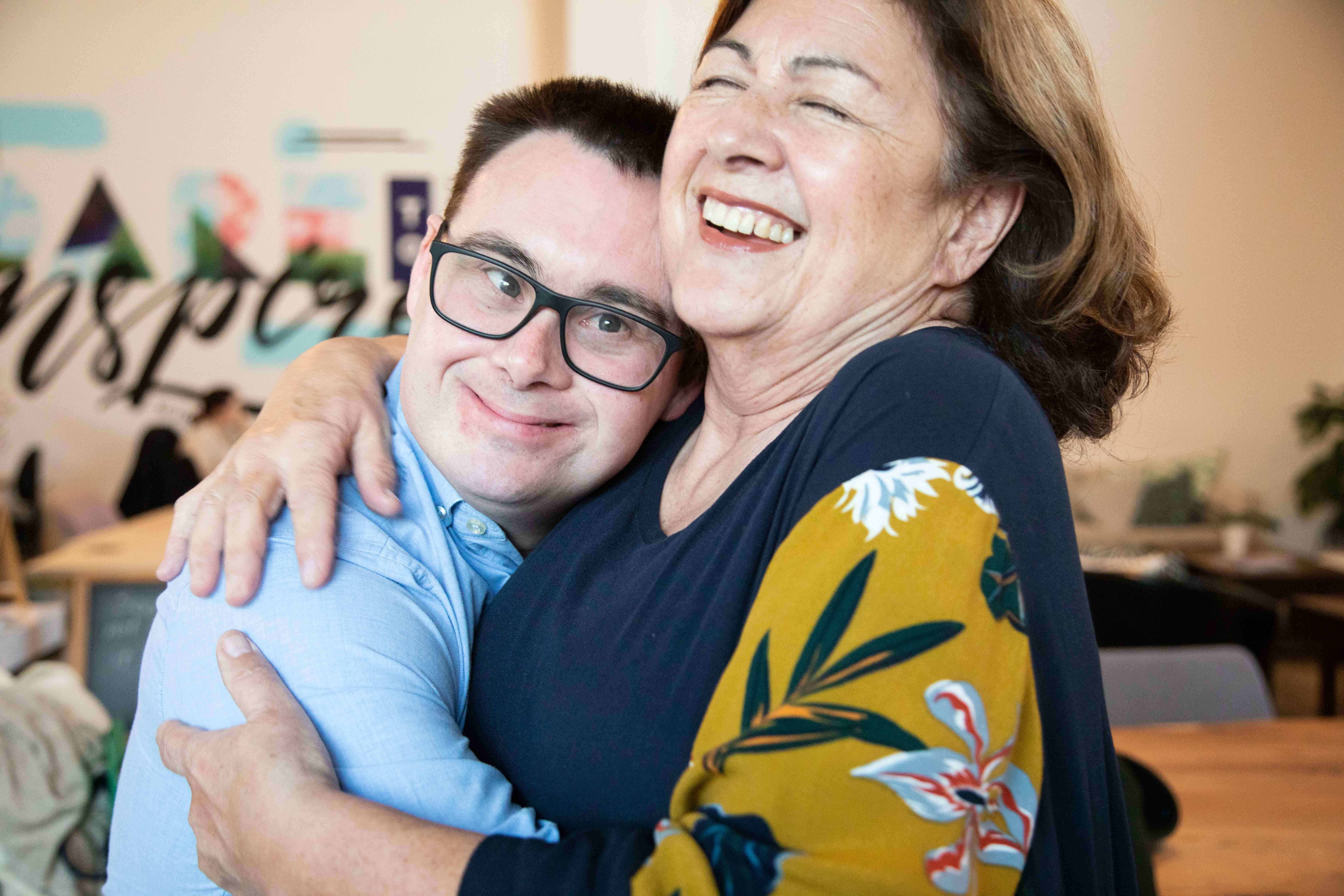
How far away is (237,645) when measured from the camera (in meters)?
0.99

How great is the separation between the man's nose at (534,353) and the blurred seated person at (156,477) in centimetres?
549

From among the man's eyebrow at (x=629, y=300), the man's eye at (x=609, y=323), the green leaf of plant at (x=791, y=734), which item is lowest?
the green leaf of plant at (x=791, y=734)

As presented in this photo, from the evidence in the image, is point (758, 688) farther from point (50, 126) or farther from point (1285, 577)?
point (50, 126)

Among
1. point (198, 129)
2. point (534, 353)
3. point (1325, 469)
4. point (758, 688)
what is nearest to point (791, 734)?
point (758, 688)

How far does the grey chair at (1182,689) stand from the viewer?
2.75 metres

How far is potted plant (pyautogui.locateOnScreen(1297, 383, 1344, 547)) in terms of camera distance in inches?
268

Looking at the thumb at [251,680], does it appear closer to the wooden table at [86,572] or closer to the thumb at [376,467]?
the thumb at [376,467]

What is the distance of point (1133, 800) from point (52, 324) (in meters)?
6.96

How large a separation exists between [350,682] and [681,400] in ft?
2.11

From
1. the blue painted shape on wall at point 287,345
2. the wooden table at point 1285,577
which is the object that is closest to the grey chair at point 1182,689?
the wooden table at point 1285,577

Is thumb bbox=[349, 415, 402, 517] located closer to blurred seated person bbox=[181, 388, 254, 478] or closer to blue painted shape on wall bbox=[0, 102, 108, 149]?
blurred seated person bbox=[181, 388, 254, 478]

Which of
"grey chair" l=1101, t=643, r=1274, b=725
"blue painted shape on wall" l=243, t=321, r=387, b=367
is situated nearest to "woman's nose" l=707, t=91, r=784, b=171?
"grey chair" l=1101, t=643, r=1274, b=725

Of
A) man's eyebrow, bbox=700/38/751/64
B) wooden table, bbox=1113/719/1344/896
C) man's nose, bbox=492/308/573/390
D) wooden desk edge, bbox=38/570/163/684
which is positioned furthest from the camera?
wooden desk edge, bbox=38/570/163/684

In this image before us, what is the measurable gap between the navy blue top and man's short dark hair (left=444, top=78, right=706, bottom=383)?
0.46 meters
